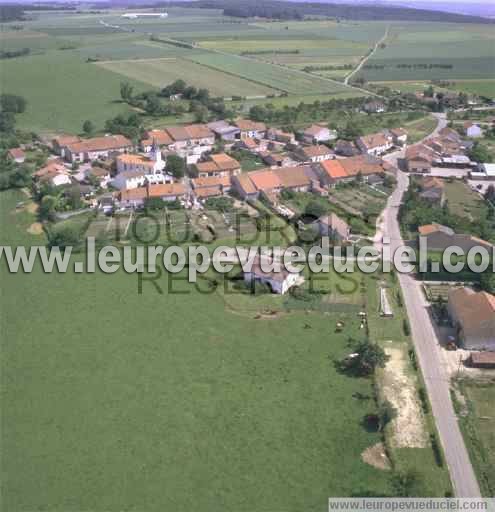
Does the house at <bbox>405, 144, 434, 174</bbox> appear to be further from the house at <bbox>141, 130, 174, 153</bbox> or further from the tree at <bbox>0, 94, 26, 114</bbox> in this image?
the tree at <bbox>0, 94, 26, 114</bbox>

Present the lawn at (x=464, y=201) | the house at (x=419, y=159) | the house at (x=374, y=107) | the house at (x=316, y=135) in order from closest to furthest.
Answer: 1. the lawn at (x=464, y=201)
2. the house at (x=419, y=159)
3. the house at (x=316, y=135)
4. the house at (x=374, y=107)

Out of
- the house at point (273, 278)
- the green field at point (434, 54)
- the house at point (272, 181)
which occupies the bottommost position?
the house at point (273, 278)

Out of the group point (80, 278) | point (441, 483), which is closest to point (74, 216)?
point (80, 278)

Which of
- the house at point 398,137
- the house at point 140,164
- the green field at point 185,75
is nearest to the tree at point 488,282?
the house at point 140,164

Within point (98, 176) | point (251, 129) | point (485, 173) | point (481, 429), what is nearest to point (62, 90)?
point (251, 129)

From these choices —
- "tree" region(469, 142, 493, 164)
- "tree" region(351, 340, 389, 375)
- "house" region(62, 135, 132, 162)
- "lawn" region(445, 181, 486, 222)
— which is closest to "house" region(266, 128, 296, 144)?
"house" region(62, 135, 132, 162)

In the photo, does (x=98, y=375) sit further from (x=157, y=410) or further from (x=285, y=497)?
(x=285, y=497)

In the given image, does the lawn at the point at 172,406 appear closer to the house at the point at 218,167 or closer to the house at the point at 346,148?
the house at the point at 218,167
